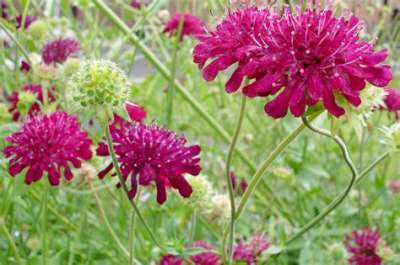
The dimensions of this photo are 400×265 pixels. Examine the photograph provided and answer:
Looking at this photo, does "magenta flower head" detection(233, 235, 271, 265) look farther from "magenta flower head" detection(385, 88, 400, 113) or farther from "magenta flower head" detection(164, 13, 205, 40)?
"magenta flower head" detection(164, 13, 205, 40)

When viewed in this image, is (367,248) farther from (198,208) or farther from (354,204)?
(354,204)

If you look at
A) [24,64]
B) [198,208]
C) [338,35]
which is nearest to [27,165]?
[198,208]

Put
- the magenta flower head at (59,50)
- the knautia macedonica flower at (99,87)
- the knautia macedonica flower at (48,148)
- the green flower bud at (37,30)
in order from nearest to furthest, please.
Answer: the knautia macedonica flower at (99,87) < the knautia macedonica flower at (48,148) < the magenta flower head at (59,50) < the green flower bud at (37,30)

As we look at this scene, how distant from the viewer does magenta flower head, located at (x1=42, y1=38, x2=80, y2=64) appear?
123 centimetres

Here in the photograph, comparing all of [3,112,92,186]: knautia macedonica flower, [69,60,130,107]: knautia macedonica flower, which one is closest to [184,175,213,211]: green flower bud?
[3,112,92,186]: knautia macedonica flower

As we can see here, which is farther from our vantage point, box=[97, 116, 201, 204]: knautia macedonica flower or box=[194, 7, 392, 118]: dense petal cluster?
box=[97, 116, 201, 204]: knautia macedonica flower

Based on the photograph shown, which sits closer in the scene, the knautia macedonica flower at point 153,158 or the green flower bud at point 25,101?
the knautia macedonica flower at point 153,158

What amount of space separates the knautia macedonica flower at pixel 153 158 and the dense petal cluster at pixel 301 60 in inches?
5.6

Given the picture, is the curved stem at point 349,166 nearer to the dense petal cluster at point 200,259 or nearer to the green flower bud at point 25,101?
the dense petal cluster at point 200,259

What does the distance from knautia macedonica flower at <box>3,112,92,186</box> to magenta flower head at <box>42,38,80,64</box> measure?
11.9 inches

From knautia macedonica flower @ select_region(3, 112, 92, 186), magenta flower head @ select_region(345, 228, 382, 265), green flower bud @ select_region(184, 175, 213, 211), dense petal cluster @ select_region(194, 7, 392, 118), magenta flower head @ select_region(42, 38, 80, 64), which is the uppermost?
dense petal cluster @ select_region(194, 7, 392, 118)

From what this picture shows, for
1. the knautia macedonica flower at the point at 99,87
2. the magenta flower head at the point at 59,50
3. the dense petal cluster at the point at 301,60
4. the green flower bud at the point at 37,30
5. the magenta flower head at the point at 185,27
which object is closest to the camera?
the dense petal cluster at the point at 301,60

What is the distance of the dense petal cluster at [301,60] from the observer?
0.64 meters

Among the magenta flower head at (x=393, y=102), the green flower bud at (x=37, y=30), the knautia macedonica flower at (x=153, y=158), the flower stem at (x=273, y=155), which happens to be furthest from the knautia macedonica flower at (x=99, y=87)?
the magenta flower head at (x=393, y=102)
